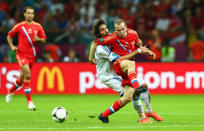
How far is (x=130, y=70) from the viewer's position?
9.02 m

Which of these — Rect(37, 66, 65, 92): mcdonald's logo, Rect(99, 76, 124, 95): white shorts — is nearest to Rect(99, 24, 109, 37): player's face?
Rect(99, 76, 124, 95): white shorts

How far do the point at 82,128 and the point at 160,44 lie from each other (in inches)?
401

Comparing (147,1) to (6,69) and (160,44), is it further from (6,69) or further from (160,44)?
(6,69)

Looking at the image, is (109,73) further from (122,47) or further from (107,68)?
(122,47)

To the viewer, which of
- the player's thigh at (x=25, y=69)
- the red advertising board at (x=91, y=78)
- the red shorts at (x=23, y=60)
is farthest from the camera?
the red advertising board at (x=91, y=78)

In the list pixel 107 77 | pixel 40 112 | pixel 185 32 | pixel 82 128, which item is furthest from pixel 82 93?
pixel 82 128

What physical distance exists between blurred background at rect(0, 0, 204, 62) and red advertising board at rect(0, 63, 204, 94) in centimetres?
50

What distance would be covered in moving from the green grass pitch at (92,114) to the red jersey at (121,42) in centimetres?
120

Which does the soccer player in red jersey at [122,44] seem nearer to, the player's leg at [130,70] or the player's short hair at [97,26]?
the player's leg at [130,70]

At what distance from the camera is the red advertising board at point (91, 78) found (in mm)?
17125

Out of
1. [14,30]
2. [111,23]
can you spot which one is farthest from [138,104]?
[111,23]

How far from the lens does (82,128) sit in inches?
334

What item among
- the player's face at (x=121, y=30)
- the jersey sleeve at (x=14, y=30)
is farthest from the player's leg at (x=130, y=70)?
the jersey sleeve at (x=14, y=30)

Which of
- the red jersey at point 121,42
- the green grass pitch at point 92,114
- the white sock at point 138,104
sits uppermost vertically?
the red jersey at point 121,42
